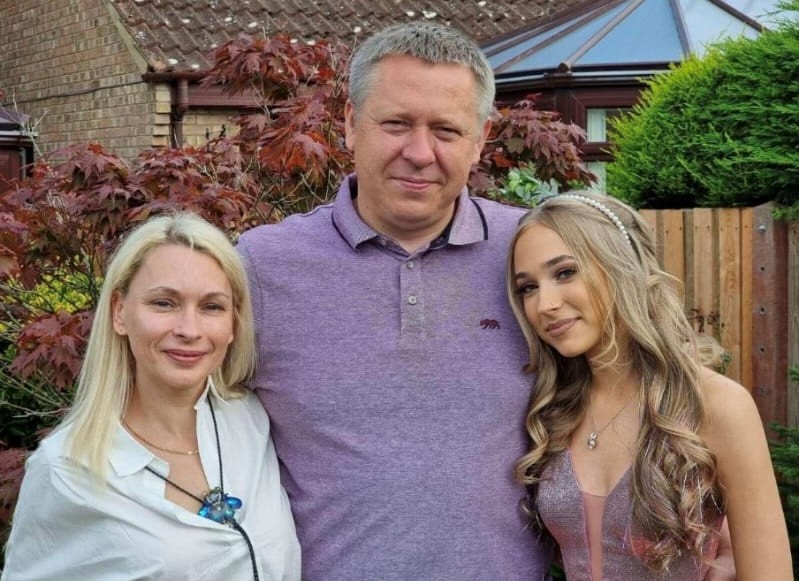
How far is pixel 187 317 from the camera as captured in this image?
2.76 meters

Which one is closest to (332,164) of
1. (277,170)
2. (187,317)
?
(277,170)

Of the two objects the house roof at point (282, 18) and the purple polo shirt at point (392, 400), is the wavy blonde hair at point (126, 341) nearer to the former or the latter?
the purple polo shirt at point (392, 400)

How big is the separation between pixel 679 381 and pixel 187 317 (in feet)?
4.32

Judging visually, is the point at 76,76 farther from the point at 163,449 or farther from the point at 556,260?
the point at 556,260

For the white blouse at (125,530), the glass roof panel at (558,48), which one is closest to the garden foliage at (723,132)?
the white blouse at (125,530)

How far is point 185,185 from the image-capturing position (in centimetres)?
422

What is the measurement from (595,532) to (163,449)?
1.18 meters

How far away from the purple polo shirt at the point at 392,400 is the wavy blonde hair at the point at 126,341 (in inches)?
4.2

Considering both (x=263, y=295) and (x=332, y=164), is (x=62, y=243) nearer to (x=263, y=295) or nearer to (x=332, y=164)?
(x=332, y=164)

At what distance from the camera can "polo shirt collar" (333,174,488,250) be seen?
10.1 feet

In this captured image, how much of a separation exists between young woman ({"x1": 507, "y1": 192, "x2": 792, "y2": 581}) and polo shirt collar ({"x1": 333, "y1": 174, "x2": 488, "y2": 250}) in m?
0.18

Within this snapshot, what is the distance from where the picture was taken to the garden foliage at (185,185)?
4066 mm

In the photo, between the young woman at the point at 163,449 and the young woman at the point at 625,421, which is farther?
the young woman at the point at 625,421

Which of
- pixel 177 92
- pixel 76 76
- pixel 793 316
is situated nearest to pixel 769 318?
pixel 793 316
